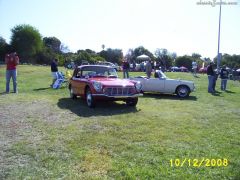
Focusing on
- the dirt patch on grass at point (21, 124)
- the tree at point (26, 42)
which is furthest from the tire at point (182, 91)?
the tree at point (26, 42)

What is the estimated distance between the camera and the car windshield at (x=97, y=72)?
1216 centimetres

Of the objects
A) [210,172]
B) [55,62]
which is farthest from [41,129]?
[55,62]

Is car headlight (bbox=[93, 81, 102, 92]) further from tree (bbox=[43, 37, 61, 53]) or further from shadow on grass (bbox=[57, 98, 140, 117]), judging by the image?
tree (bbox=[43, 37, 61, 53])

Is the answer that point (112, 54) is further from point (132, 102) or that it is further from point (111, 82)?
point (111, 82)

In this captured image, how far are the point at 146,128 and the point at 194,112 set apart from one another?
10.4ft

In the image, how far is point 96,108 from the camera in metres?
10.8

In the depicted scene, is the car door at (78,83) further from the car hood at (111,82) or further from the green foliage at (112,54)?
the green foliage at (112,54)

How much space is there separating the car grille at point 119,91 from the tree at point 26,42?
68.0 meters

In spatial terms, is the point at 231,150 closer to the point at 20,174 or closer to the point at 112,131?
the point at 112,131

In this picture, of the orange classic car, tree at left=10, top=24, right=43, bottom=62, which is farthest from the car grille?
tree at left=10, top=24, right=43, bottom=62
